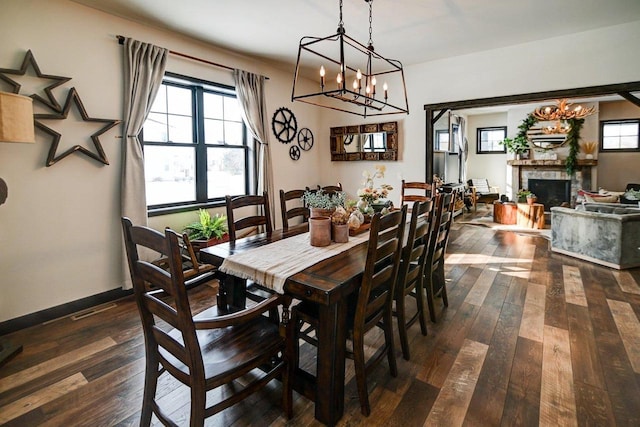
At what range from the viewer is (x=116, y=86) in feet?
10.7

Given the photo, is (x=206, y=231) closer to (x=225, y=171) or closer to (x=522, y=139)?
(x=225, y=171)

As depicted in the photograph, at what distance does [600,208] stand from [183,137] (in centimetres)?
557

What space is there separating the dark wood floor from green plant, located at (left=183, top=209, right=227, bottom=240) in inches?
27.9

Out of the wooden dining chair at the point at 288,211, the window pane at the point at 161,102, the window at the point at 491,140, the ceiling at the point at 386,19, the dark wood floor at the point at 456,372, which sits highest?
the ceiling at the point at 386,19

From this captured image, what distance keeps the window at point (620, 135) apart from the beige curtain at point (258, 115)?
8.27 metres

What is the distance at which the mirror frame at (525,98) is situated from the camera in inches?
150

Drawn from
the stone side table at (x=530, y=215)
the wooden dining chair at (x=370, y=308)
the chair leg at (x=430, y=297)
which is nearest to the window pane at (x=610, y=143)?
the stone side table at (x=530, y=215)

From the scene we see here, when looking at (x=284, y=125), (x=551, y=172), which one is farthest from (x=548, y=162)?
(x=284, y=125)

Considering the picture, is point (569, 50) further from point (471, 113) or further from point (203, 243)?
point (471, 113)

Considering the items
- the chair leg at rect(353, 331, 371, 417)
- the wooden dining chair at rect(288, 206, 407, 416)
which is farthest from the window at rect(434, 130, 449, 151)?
the chair leg at rect(353, 331, 371, 417)

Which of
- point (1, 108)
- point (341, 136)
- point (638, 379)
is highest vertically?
point (341, 136)

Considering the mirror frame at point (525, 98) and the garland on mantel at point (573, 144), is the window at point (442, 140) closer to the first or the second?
the mirror frame at point (525, 98)

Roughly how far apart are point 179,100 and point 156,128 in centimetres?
47

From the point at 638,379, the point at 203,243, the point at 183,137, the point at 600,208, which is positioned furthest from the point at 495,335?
the point at 183,137
